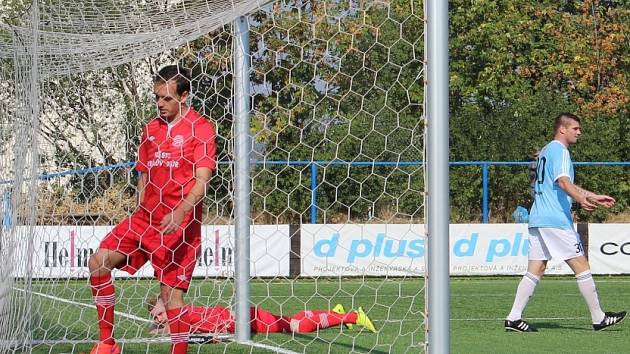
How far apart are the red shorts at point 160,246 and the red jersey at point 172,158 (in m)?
0.09

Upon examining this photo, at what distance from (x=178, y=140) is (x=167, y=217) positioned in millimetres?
488

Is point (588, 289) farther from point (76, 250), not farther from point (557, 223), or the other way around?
point (76, 250)

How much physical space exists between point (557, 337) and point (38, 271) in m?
3.87

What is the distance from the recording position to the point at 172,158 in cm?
656

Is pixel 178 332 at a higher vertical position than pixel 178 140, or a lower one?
→ lower

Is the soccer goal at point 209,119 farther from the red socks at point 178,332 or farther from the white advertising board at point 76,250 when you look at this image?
the red socks at point 178,332

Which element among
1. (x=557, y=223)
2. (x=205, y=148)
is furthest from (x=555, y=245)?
(x=205, y=148)

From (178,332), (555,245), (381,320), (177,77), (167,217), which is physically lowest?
(381,320)

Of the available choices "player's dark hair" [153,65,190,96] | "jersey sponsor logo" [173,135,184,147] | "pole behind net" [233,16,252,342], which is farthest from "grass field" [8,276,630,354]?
"player's dark hair" [153,65,190,96]

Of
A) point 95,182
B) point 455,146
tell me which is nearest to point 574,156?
point 455,146

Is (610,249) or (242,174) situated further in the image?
(610,249)

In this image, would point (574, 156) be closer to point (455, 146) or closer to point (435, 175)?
point (455, 146)

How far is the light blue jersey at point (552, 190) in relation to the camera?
9.01 m

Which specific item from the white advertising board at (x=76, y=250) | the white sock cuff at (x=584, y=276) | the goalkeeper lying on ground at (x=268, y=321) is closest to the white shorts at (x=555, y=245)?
the white sock cuff at (x=584, y=276)
